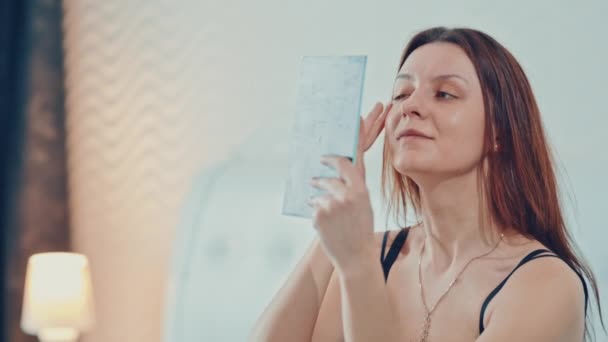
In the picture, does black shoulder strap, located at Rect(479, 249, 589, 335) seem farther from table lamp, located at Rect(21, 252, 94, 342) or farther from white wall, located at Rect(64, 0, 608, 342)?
table lamp, located at Rect(21, 252, 94, 342)

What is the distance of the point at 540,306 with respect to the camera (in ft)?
3.83

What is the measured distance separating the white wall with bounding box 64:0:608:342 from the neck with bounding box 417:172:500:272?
0.42m

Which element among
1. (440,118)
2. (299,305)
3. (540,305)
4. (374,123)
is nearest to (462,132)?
(440,118)

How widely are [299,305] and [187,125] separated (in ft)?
3.46

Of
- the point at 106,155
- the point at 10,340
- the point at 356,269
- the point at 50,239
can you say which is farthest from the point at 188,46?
the point at 356,269

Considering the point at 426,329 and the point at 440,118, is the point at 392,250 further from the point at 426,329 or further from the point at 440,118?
the point at 440,118

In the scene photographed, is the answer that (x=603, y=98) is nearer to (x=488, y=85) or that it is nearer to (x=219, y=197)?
(x=488, y=85)

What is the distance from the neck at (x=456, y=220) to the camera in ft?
4.30

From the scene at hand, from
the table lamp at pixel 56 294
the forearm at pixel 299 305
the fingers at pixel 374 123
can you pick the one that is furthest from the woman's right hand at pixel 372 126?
the table lamp at pixel 56 294

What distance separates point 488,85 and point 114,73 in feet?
4.90

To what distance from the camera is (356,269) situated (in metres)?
1.15

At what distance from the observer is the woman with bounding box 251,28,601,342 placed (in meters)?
1.16

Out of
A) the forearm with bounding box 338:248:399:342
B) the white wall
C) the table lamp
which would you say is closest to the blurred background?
the white wall

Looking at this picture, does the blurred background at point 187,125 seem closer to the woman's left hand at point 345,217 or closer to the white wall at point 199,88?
the white wall at point 199,88
